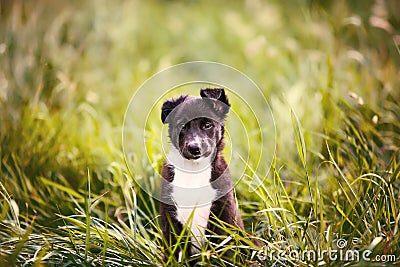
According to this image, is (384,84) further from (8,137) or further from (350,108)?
(8,137)

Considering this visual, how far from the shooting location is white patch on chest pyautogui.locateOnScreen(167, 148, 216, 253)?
8.76ft

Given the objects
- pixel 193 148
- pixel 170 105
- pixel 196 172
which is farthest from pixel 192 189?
pixel 170 105

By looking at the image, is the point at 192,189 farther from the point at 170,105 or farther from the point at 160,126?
the point at 160,126

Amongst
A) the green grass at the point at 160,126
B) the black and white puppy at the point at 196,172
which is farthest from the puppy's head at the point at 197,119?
the green grass at the point at 160,126

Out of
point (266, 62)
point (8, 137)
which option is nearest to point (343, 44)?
point (266, 62)

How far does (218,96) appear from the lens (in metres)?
2.61

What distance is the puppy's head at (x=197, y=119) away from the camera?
2.58m

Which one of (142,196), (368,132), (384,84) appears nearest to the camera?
(142,196)

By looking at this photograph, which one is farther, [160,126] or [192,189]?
[160,126]

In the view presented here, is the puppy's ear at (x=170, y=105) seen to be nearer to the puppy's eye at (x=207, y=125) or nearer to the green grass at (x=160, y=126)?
the puppy's eye at (x=207, y=125)

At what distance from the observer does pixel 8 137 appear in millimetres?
4000

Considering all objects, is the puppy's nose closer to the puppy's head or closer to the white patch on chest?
the puppy's head

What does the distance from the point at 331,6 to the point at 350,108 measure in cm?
312

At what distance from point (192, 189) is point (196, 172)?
0.09m
